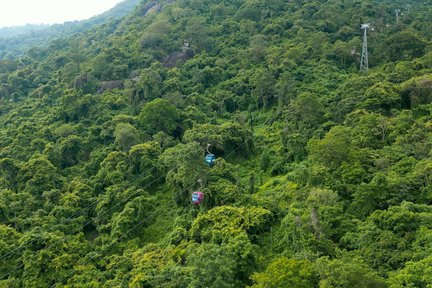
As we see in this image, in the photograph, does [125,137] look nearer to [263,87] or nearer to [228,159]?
[228,159]

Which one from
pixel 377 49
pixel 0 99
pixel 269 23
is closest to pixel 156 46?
pixel 269 23

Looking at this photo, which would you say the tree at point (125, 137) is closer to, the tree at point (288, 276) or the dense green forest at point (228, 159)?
the dense green forest at point (228, 159)

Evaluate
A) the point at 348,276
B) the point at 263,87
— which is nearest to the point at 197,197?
the point at 348,276

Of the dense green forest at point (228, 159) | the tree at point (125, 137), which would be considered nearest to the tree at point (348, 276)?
the dense green forest at point (228, 159)

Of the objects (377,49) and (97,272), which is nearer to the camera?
(97,272)

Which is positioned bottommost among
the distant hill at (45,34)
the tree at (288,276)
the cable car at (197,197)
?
the distant hill at (45,34)

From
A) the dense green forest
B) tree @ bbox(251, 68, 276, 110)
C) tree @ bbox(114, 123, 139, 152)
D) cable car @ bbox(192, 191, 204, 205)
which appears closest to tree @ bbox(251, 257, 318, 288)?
the dense green forest

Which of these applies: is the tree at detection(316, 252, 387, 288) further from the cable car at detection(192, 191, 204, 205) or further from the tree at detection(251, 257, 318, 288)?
the cable car at detection(192, 191, 204, 205)

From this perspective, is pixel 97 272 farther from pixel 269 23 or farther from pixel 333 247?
pixel 269 23

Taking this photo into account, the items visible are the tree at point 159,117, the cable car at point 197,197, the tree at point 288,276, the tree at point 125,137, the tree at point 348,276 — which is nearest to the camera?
the tree at point 348,276
